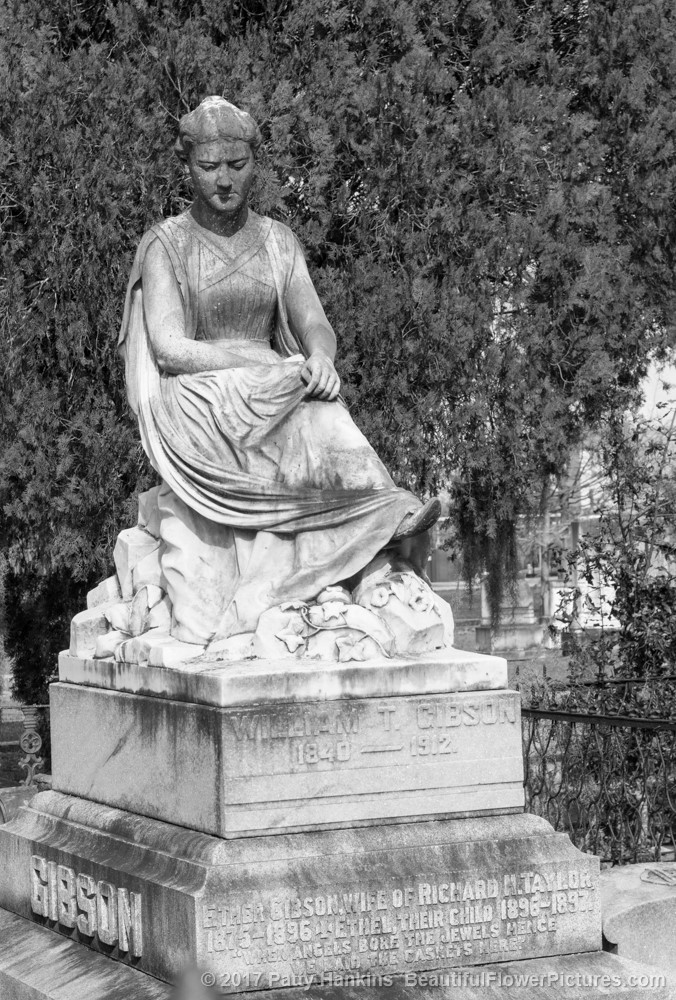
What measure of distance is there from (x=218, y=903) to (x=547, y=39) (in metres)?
10.1

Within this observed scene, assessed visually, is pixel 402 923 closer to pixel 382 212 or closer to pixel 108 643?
pixel 108 643

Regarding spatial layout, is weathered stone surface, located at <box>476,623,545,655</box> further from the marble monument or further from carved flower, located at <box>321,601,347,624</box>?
carved flower, located at <box>321,601,347,624</box>

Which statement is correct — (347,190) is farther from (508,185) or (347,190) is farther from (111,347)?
(111,347)

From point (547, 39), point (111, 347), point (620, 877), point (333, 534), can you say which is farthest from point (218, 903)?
point (547, 39)

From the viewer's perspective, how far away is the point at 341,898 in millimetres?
4785

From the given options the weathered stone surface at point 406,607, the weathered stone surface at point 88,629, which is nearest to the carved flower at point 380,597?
the weathered stone surface at point 406,607

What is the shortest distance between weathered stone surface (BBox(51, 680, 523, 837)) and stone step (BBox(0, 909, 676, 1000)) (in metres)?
0.50

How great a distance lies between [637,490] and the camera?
12977 mm

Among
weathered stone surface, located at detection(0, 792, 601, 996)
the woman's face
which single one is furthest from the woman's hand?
weathered stone surface, located at detection(0, 792, 601, 996)

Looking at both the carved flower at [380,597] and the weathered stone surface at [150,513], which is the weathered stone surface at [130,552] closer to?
the weathered stone surface at [150,513]

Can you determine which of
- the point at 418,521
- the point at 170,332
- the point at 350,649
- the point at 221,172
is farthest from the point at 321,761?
the point at 221,172

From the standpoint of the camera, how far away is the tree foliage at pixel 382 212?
11867mm

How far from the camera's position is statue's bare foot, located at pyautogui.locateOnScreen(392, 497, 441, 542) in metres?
5.31

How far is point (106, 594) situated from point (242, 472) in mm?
976
